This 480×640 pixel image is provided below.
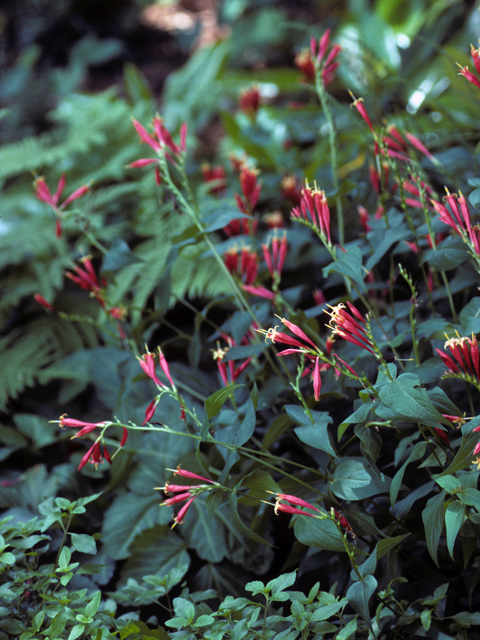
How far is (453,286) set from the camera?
1045 millimetres

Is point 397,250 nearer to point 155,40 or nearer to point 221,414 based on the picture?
point 221,414

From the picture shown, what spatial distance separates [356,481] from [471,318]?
1.01 feet

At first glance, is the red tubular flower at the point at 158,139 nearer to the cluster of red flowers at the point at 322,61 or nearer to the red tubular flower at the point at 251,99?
the cluster of red flowers at the point at 322,61

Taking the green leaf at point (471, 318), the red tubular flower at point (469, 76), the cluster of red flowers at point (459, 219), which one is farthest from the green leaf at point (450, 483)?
the red tubular flower at point (469, 76)

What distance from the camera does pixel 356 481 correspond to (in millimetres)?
781

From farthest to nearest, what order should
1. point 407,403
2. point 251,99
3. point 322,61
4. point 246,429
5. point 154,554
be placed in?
point 251,99, point 322,61, point 154,554, point 246,429, point 407,403

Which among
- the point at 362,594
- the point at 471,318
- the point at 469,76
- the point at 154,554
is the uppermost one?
the point at 469,76

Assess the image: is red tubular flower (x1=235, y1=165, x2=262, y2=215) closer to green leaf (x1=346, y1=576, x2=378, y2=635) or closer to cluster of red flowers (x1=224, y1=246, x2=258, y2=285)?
cluster of red flowers (x1=224, y1=246, x2=258, y2=285)

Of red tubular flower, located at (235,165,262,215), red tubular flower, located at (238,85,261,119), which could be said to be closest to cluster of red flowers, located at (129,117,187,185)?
red tubular flower, located at (235,165,262,215)

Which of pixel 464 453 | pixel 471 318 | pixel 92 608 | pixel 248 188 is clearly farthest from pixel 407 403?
pixel 248 188

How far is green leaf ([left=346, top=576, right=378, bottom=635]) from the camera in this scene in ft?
2.34

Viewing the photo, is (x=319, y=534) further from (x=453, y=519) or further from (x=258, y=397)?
(x=258, y=397)

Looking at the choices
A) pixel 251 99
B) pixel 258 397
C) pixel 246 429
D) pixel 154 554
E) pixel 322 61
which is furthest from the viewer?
pixel 251 99

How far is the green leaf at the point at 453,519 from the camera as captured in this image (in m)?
0.65
